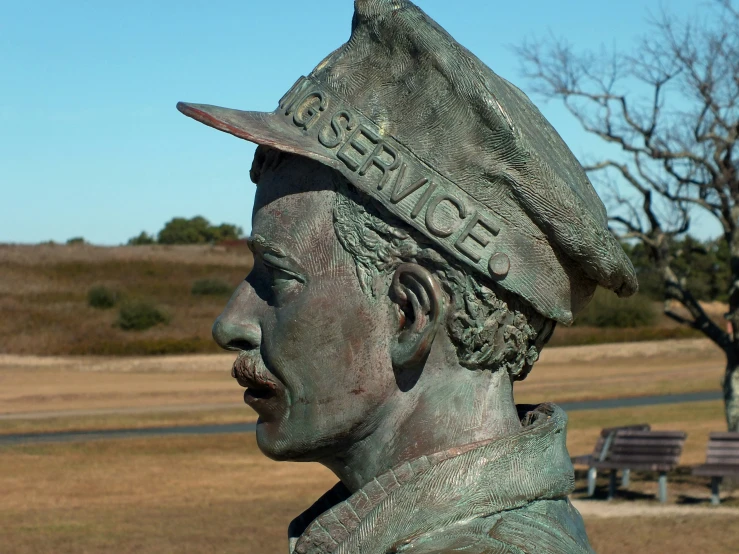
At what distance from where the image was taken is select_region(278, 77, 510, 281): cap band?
7.47 feet

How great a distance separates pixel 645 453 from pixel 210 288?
47.6 metres

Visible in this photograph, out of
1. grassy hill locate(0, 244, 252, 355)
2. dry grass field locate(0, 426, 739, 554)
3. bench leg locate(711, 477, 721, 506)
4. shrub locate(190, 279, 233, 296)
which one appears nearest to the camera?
dry grass field locate(0, 426, 739, 554)

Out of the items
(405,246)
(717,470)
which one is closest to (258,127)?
(405,246)

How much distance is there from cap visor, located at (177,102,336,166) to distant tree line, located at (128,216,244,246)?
96291mm

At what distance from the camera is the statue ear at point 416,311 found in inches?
90.2

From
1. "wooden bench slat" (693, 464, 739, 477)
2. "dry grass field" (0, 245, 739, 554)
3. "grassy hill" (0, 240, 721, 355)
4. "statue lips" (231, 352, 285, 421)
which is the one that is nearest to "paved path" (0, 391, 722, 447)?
"dry grass field" (0, 245, 739, 554)

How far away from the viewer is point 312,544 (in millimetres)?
2291

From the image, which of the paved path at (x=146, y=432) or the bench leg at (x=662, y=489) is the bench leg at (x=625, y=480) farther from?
the paved path at (x=146, y=432)

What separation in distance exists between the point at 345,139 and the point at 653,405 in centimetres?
2497

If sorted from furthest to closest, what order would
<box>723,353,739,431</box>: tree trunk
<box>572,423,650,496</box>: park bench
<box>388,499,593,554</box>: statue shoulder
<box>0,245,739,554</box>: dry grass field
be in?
<box>723,353,739,431</box>: tree trunk
<box>572,423,650,496</box>: park bench
<box>0,245,739,554</box>: dry grass field
<box>388,499,593,554</box>: statue shoulder

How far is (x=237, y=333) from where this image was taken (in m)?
2.46

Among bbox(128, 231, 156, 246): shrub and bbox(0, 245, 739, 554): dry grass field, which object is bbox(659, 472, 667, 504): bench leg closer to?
bbox(0, 245, 739, 554): dry grass field

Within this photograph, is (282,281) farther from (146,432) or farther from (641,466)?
(146,432)

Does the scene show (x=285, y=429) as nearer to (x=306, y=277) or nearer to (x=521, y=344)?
(x=306, y=277)
